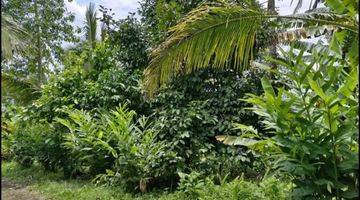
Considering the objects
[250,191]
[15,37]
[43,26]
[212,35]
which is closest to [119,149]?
[250,191]

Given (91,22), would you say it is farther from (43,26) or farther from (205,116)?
(205,116)

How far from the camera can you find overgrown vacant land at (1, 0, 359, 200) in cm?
422

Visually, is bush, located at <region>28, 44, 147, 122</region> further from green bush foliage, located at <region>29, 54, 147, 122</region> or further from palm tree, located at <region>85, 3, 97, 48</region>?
palm tree, located at <region>85, 3, 97, 48</region>

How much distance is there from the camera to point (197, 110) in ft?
24.2

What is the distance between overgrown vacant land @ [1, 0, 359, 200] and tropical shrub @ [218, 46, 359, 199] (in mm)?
13

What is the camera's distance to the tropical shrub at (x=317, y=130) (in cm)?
406

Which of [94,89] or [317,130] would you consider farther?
[94,89]

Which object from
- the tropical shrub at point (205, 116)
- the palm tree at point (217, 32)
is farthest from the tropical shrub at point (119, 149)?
the palm tree at point (217, 32)

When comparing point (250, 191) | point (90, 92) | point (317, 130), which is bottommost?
point (250, 191)

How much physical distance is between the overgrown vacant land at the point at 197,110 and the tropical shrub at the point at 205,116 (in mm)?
23

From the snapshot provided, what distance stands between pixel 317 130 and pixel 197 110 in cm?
329

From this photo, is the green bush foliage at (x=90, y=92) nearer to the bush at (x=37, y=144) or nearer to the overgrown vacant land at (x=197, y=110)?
the overgrown vacant land at (x=197, y=110)

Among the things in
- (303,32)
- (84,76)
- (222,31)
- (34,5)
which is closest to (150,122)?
(84,76)

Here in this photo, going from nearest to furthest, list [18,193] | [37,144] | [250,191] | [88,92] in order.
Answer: [250,191] < [18,193] < [88,92] < [37,144]
